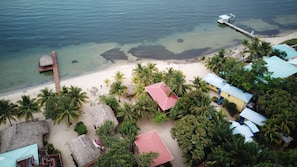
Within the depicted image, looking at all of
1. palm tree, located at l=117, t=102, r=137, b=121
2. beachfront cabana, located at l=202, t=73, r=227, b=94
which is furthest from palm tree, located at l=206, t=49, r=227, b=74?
palm tree, located at l=117, t=102, r=137, b=121

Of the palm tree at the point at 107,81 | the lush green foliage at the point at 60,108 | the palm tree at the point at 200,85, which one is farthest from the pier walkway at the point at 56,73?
the palm tree at the point at 200,85

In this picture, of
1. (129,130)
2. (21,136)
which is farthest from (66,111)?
(129,130)

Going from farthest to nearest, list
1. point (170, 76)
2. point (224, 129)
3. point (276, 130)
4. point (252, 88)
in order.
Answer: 1. point (170, 76)
2. point (252, 88)
3. point (276, 130)
4. point (224, 129)

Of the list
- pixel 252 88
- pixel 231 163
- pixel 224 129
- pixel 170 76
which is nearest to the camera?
pixel 231 163

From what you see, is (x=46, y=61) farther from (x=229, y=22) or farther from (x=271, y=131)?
(x=229, y=22)

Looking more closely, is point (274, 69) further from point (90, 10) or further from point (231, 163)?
point (90, 10)

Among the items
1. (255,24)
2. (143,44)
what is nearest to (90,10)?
(143,44)

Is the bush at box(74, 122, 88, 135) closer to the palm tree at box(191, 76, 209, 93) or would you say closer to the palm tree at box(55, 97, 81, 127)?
the palm tree at box(55, 97, 81, 127)
